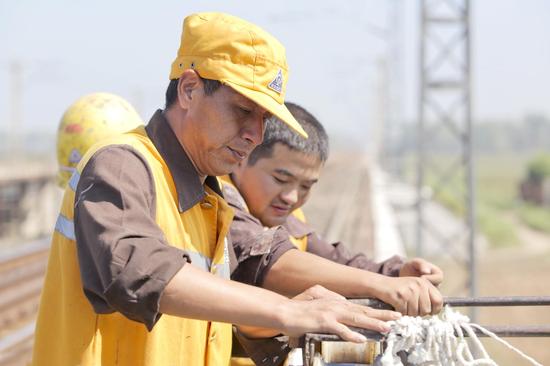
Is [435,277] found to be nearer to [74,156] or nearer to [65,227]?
[65,227]

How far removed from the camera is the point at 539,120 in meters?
187

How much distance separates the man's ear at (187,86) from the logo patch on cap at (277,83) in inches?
6.7

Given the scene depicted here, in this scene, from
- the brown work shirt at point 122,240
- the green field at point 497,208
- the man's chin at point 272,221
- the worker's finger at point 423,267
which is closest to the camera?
the brown work shirt at point 122,240

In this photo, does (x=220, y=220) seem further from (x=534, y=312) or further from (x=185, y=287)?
(x=534, y=312)

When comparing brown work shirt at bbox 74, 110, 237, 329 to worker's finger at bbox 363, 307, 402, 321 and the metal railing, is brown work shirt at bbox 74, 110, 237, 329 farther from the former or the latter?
worker's finger at bbox 363, 307, 402, 321

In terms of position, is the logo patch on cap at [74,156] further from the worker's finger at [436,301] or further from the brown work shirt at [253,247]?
the worker's finger at [436,301]

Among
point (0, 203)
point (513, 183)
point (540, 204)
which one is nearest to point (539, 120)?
point (513, 183)

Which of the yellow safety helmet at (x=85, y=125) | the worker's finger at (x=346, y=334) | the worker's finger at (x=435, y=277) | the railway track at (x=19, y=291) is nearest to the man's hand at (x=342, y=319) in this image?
the worker's finger at (x=346, y=334)

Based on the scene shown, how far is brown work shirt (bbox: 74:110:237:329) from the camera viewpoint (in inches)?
63.9

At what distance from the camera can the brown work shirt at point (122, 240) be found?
5.32 feet

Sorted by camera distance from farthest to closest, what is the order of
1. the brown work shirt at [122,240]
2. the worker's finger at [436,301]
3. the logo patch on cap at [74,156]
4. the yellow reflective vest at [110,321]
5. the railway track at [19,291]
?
the railway track at [19,291], the logo patch on cap at [74,156], the worker's finger at [436,301], the yellow reflective vest at [110,321], the brown work shirt at [122,240]

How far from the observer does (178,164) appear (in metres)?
2.01

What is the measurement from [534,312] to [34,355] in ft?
69.0

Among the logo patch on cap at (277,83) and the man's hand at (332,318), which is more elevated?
the logo patch on cap at (277,83)
